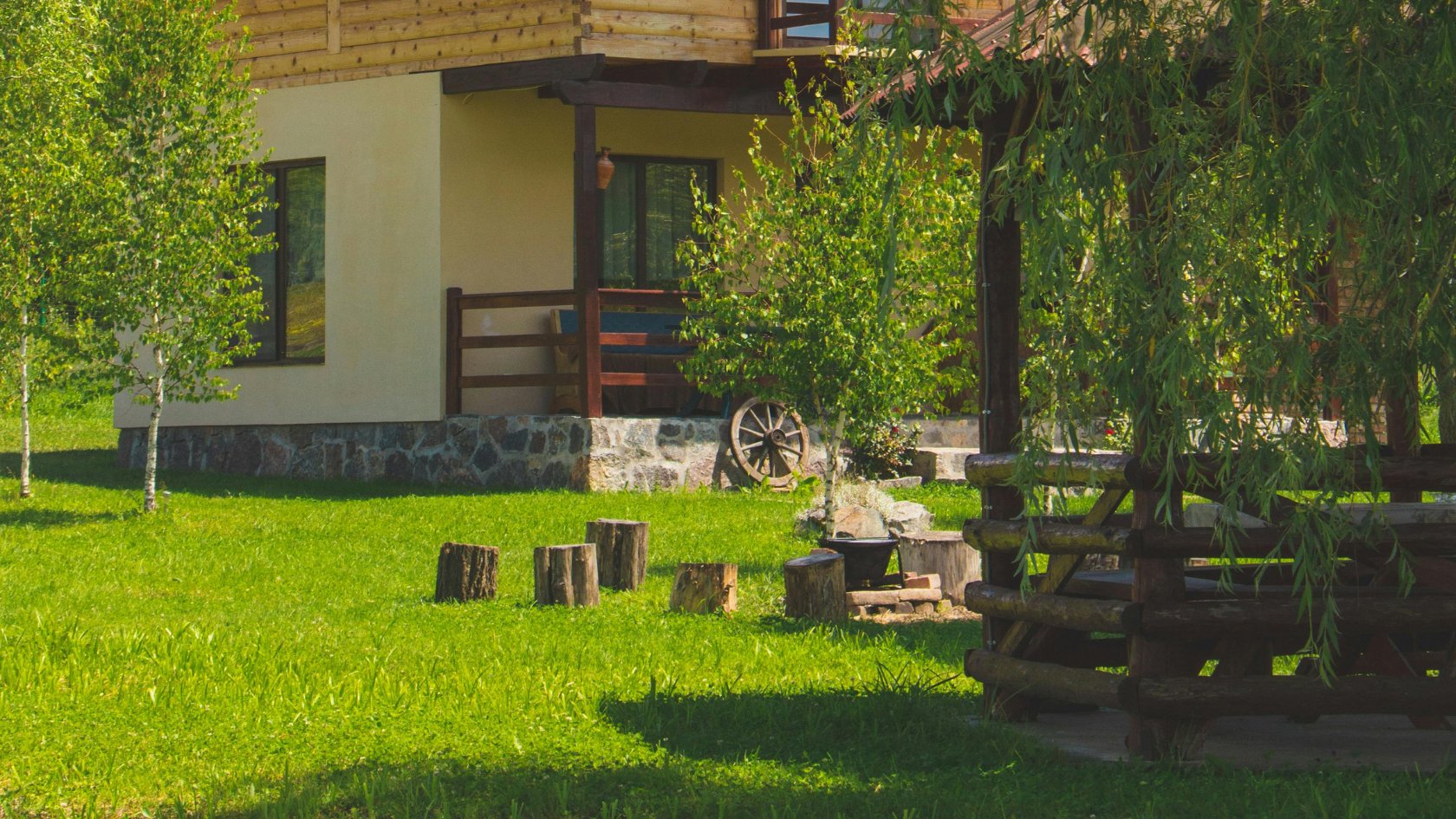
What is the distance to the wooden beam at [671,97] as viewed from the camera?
1454cm

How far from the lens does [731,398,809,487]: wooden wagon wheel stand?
14875 millimetres

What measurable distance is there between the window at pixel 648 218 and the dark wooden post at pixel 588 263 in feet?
7.08

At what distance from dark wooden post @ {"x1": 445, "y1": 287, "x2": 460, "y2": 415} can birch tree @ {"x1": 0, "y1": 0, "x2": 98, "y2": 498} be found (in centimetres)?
373

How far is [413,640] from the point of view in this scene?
774 centimetres

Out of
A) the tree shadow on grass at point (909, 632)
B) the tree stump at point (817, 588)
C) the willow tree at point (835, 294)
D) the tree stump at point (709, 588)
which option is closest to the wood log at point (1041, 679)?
the tree shadow on grass at point (909, 632)

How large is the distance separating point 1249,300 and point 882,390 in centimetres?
702

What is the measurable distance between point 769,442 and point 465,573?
6.32 m

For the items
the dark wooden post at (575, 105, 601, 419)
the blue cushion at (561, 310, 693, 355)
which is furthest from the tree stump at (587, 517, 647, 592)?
the blue cushion at (561, 310, 693, 355)

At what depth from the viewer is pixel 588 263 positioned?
47.2 feet

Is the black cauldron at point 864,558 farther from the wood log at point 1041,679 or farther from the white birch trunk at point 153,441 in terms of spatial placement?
the white birch trunk at point 153,441

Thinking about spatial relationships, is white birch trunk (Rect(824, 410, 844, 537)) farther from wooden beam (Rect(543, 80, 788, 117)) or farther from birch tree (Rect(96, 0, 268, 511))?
birch tree (Rect(96, 0, 268, 511))

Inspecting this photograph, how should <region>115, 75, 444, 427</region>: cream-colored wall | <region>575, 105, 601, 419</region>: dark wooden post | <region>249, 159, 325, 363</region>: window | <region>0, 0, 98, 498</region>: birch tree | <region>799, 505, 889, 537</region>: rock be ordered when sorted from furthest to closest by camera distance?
<region>249, 159, 325, 363</region>: window
<region>115, 75, 444, 427</region>: cream-colored wall
<region>575, 105, 601, 419</region>: dark wooden post
<region>0, 0, 98, 498</region>: birch tree
<region>799, 505, 889, 537</region>: rock

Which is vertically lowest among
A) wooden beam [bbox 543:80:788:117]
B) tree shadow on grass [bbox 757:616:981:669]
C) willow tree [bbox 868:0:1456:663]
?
tree shadow on grass [bbox 757:616:981:669]

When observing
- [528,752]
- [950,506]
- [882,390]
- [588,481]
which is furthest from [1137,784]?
[588,481]
